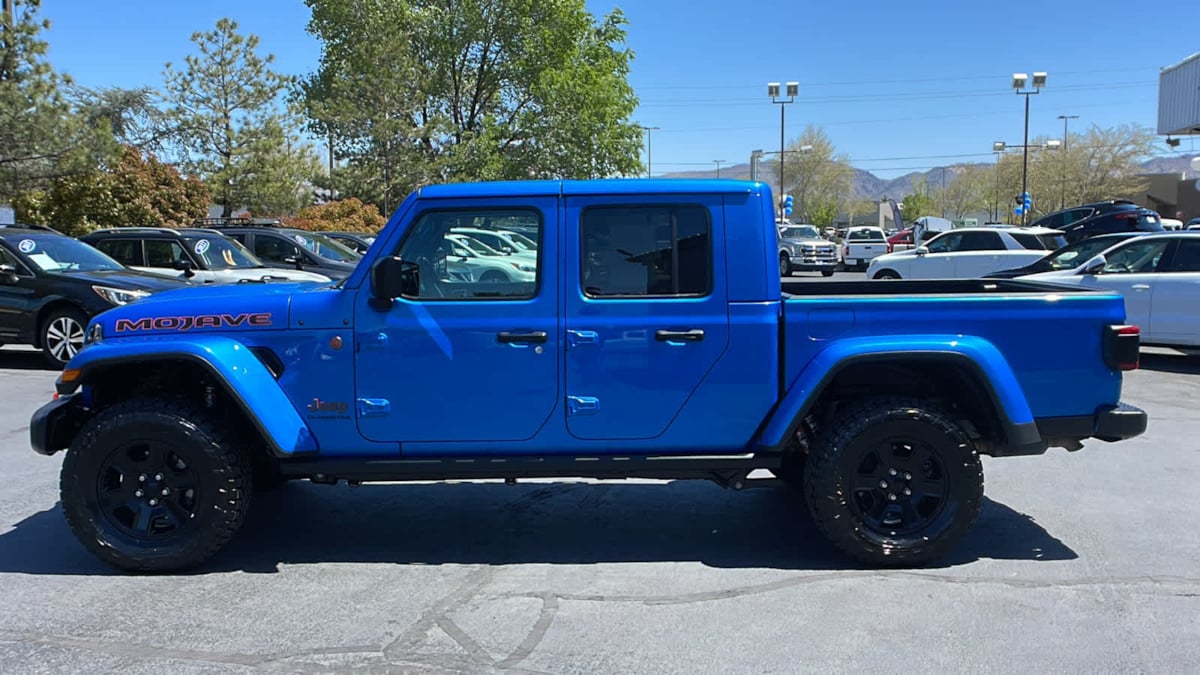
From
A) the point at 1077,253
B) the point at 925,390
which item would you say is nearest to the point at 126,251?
the point at 925,390

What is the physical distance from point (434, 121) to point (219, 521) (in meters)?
29.3

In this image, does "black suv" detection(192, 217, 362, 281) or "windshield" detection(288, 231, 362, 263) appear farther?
"windshield" detection(288, 231, 362, 263)

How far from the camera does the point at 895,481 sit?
15.0 ft

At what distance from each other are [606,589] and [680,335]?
1291 millimetres

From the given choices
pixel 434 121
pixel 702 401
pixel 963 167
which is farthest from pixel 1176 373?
pixel 963 167

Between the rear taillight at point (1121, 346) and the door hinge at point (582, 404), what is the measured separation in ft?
8.47

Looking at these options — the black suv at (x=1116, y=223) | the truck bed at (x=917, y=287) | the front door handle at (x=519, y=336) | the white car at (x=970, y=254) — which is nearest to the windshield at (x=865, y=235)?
the black suv at (x=1116, y=223)

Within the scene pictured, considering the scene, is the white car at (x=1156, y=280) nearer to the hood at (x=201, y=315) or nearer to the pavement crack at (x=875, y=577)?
the pavement crack at (x=875, y=577)

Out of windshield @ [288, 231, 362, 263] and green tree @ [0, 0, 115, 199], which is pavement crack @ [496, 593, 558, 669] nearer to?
windshield @ [288, 231, 362, 263]

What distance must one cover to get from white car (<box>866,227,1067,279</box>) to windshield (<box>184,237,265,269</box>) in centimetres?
1166

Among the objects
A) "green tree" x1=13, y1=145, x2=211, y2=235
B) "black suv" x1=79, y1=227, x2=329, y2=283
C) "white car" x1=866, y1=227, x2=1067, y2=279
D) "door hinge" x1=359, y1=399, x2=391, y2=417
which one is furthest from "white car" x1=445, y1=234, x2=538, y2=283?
"green tree" x1=13, y1=145, x2=211, y2=235

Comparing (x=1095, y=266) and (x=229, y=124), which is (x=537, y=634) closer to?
(x=1095, y=266)

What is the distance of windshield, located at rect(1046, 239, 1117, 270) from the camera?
1259 centimetres

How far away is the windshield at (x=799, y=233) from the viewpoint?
30350mm
